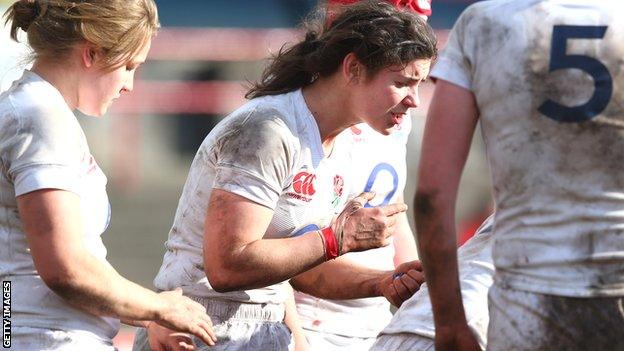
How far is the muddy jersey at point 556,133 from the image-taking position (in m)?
2.89

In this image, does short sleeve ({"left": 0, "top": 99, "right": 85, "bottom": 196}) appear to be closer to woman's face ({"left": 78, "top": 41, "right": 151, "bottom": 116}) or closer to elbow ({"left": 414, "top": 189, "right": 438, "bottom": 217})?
woman's face ({"left": 78, "top": 41, "right": 151, "bottom": 116})

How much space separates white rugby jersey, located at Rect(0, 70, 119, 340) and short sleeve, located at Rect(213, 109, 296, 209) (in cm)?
42

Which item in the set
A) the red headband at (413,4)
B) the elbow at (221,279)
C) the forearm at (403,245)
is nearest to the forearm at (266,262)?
the elbow at (221,279)

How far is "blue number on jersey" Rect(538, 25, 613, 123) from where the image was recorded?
2.90 metres

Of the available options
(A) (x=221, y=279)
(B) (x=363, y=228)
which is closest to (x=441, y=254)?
Result: (B) (x=363, y=228)

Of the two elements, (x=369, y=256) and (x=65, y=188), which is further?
(x=369, y=256)

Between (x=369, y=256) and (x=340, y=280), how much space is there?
27 cm

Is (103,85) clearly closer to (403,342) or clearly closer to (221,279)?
(221,279)

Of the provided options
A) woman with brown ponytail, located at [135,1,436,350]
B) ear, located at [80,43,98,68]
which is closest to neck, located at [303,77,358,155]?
woman with brown ponytail, located at [135,1,436,350]

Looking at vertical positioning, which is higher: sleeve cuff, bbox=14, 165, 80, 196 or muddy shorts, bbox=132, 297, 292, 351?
sleeve cuff, bbox=14, 165, 80, 196

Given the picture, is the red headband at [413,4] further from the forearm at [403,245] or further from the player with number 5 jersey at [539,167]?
the player with number 5 jersey at [539,167]

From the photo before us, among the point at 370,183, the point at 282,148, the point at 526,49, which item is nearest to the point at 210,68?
the point at 370,183

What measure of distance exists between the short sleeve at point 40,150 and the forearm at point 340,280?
126 centimetres
